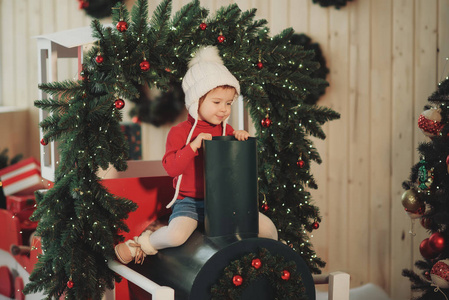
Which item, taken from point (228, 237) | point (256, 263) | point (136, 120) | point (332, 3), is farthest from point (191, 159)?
point (136, 120)

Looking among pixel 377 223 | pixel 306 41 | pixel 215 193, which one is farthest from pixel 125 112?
pixel 215 193

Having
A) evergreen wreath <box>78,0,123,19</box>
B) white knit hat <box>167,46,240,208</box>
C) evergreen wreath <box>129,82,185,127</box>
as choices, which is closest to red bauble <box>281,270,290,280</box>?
white knit hat <box>167,46,240,208</box>

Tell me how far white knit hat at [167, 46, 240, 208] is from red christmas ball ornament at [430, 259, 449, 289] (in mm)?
1126

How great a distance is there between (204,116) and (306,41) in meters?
1.63

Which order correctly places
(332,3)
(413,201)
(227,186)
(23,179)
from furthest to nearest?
(23,179), (332,3), (413,201), (227,186)

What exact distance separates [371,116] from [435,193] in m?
1.05

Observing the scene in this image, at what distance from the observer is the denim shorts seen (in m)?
2.11

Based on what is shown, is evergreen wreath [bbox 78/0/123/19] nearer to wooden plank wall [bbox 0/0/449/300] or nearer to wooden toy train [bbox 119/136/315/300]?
wooden plank wall [bbox 0/0/449/300]

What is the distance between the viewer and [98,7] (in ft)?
13.9

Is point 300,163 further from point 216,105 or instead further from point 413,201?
point 413,201

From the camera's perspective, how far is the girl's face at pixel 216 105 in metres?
2.13

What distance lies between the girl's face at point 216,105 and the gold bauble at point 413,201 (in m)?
0.96

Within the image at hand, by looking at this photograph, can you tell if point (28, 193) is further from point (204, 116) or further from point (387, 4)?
point (387, 4)

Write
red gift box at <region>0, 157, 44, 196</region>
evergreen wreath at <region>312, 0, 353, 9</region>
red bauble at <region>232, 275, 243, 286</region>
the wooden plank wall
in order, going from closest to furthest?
1. red bauble at <region>232, 275, 243, 286</region>
2. the wooden plank wall
3. evergreen wreath at <region>312, 0, 353, 9</region>
4. red gift box at <region>0, 157, 44, 196</region>
